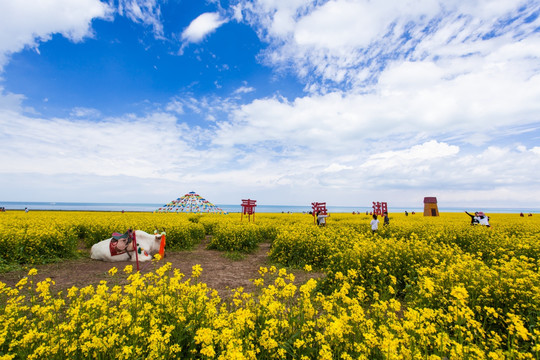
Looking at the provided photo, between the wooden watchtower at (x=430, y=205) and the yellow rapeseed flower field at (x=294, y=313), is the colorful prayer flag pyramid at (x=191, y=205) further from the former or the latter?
the wooden watchtower at (x=430, y=205)

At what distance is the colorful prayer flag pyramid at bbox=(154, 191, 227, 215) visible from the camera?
111 ft

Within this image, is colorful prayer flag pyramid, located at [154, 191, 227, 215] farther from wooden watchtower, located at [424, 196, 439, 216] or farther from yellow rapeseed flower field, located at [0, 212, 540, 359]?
wooden watchtower, located at [424, 196, 439, 216]

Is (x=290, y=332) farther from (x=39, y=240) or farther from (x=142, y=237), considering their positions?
(x=39, y=240)

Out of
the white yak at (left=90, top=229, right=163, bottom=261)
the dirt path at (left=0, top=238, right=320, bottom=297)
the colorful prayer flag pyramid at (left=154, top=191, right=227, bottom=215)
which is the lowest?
the dirt path at (left=0, top=238, right=320, bottom=297)

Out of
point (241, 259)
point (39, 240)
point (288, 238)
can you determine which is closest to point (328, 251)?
point (288, 238)

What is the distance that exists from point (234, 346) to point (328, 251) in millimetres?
7309

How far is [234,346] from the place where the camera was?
95.4 inches

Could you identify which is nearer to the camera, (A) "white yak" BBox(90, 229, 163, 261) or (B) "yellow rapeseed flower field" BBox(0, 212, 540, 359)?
(B) "yellow rapeseed flower field" BBox(0, 212, 540, 359)

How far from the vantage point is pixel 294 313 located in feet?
11.7

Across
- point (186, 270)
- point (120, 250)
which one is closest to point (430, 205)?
point (186, 270)

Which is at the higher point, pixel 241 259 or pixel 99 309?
pixel 99 309

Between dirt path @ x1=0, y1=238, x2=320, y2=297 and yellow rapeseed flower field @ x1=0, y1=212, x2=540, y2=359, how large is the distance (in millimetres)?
783

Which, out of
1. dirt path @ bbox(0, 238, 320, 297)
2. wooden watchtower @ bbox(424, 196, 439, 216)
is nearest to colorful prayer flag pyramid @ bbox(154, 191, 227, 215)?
dirt path @ bbox(0, 238, 320, 297)

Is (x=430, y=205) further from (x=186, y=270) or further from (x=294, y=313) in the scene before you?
(x=294, y=313)
